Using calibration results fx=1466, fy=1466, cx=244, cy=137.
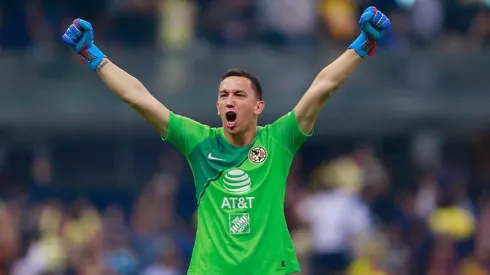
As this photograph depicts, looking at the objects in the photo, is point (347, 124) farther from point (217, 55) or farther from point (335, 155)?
point (217, 55)

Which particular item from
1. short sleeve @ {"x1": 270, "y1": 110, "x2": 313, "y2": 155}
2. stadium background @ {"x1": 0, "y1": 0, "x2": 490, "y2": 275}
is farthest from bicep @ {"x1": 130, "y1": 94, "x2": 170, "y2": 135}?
stadium background @ {"x1": 0, "y1": 0, "x2": 490, "y2": 275}

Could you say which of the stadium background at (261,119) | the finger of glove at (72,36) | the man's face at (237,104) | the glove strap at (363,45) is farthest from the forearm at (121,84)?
the stadium background at (261,119)

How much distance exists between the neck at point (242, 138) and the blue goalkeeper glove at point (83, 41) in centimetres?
100

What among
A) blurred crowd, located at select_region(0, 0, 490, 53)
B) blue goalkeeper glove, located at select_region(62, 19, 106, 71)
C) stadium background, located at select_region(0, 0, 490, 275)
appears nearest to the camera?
blue goalkeeper glove, located at select_region(62, 19, 106, 71)

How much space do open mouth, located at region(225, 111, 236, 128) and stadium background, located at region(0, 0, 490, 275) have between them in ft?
26.3

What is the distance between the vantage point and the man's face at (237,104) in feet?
30.6

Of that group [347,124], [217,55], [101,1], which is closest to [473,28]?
[347,124]

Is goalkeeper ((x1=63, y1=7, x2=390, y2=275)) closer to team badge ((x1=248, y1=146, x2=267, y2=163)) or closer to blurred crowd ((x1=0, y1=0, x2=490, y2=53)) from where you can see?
team badge ((x1=248, y1=146, x2=267, y2=163))

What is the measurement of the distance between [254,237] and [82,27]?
1.80 meters

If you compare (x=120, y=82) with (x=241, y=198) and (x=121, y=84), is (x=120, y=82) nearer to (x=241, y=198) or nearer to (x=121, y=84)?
(x=121, y=84)

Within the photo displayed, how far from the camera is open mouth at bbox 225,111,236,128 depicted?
367 inches

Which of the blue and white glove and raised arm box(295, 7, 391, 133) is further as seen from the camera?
the blue and white glove

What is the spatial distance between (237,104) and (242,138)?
0.25 m

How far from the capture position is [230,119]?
30.7 ft
